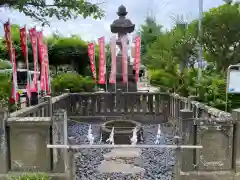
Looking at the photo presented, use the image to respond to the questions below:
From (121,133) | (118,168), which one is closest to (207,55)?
(121,133)

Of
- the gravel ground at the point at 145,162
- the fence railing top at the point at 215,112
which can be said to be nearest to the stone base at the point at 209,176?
the gravel ground at the point at 145,162

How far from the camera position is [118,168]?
17.9ft

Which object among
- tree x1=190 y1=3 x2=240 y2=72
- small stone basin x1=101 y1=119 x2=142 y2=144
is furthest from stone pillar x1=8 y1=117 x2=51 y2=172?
tree x1=190 y1=3 x2=240 y2=72

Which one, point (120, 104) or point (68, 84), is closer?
point (120, 104)

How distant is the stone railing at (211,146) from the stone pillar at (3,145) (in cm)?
278

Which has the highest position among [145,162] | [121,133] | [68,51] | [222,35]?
[68,51]

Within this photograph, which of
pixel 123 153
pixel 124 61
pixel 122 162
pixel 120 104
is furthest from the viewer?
pixel 124 61

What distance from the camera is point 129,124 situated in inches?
343

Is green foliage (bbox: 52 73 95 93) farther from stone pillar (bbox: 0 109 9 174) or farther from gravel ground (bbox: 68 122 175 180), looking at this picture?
stone pillar (bbox: 0 109 9 174)

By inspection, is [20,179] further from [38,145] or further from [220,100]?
[220,100]

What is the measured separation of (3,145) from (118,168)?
2318 mm

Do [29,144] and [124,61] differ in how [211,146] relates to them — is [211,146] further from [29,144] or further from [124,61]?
[124,61]

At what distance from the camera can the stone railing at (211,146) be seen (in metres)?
4.23

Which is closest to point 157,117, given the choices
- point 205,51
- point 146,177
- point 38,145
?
point 205,51
